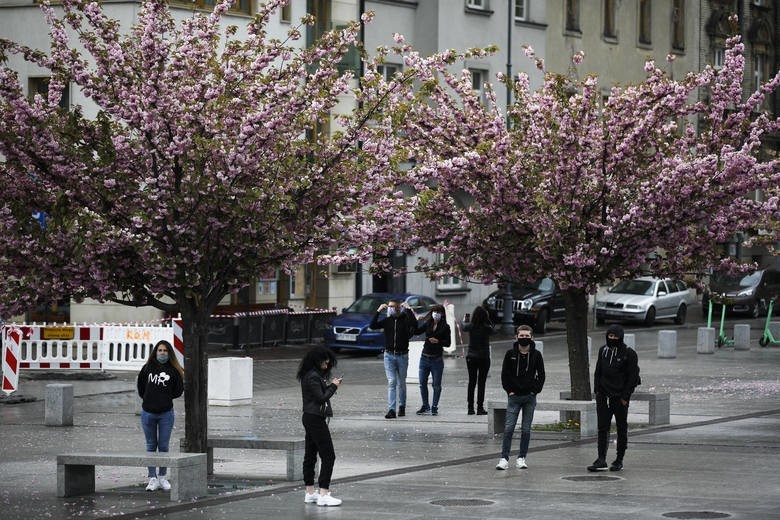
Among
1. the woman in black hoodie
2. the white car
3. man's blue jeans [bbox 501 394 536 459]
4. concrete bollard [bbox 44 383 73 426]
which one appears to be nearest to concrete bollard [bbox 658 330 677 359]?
the white car

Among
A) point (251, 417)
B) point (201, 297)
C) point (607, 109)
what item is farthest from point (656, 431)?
point (201, 297)

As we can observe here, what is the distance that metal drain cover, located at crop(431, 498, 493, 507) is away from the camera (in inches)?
625

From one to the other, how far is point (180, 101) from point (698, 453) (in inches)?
296

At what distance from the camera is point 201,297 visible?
17.6m

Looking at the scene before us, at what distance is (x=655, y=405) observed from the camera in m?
24.2

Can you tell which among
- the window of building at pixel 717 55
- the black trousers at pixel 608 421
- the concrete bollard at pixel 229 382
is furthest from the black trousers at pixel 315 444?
the window of building at pixel 717 55

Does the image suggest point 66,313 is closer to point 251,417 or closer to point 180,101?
point 251,417

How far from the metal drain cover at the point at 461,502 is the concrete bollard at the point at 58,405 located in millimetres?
10104

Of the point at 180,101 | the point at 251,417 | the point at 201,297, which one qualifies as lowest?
the point at 251,417

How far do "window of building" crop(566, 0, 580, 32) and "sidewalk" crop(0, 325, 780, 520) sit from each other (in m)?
31.4

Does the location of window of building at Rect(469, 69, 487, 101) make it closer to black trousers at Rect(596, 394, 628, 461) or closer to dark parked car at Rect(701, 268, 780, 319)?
dark parked car at Rect(701, 268, 780, 319)

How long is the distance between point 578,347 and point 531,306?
28.0m

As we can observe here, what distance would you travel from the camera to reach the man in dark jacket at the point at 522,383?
1886 centimetres

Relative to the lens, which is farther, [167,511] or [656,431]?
[656,431]
